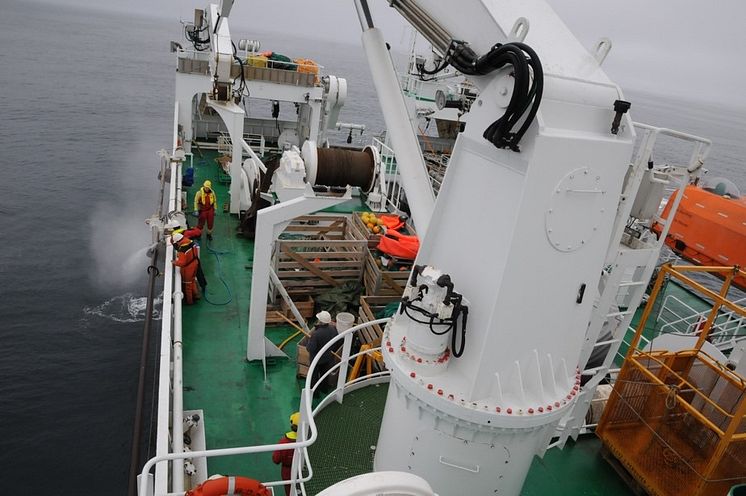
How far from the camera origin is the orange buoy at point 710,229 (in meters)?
14.9

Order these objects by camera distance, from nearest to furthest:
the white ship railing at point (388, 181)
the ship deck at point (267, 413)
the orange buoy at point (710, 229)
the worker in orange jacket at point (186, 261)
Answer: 1. the ship deck at point (267, 413)
2. the worker in orange jacket at point (186, 261)
3. the white ship railing at point (388, 181)
4. the orange buoy at point (710, 229)

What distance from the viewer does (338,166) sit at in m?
8.68

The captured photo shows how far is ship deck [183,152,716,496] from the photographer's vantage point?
5.70m

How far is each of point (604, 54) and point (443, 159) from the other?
739 inches

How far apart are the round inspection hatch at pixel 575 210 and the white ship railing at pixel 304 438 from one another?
→ 2205 mm

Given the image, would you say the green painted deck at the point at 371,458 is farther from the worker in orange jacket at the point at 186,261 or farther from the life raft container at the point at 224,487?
the worker in orange jacket at the point at 186,261

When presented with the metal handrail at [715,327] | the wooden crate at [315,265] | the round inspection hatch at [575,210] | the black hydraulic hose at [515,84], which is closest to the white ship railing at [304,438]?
the wooden crate at [315,265]

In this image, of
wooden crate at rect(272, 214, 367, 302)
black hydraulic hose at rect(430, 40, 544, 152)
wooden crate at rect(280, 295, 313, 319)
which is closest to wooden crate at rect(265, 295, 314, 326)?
wooden crate at rect(280, 295, 313, 319)

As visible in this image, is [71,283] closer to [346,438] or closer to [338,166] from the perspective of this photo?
[338,166]

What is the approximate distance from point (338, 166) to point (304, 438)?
517 cm

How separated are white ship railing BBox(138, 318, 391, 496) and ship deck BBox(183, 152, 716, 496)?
0.57 feet

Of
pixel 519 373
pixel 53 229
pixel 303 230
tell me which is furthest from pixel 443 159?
pixel 519 373

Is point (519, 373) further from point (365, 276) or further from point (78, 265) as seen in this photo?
point (78, 265)

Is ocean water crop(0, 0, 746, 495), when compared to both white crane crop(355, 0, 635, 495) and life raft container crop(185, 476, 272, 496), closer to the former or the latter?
life raft container crop(185, 476, 272, 496)
